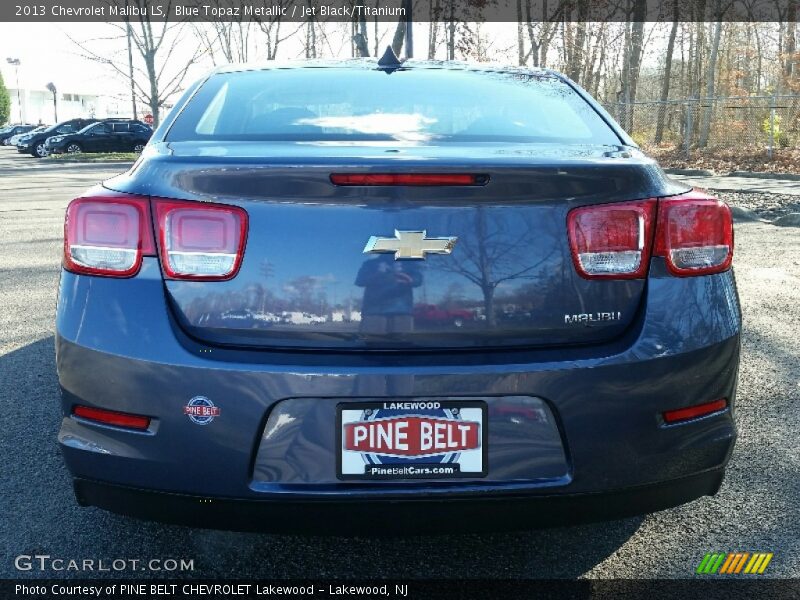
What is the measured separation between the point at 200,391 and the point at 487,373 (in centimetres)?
67

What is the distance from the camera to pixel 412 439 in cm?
184

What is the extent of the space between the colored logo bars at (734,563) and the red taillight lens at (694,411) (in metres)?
0.57

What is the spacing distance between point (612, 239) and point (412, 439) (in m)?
0.69

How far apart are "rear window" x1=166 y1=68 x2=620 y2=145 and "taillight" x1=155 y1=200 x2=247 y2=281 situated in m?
0.42

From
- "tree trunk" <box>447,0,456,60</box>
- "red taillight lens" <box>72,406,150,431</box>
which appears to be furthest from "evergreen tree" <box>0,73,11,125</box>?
"red taillight lens" <box>72,406,150,431</box>

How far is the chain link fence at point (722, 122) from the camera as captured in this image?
71.3 ft

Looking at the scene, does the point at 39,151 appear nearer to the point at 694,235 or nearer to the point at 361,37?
the point at 361,37

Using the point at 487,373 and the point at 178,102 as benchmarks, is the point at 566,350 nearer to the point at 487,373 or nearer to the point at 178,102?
the point at 487,373

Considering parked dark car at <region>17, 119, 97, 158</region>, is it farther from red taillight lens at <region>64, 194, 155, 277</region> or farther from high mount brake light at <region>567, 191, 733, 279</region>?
high mount brake light at <region>567, 191, 733, 279</region>

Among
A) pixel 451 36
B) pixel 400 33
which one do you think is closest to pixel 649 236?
pixel 400 33

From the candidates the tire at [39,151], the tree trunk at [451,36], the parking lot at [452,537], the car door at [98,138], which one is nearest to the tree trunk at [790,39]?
the tree trunk at [451,36]

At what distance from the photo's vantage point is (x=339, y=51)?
46.7 metres

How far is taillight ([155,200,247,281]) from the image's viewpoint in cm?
186

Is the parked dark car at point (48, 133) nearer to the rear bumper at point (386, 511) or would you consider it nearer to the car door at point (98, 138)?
the car door at point (98, 138)
